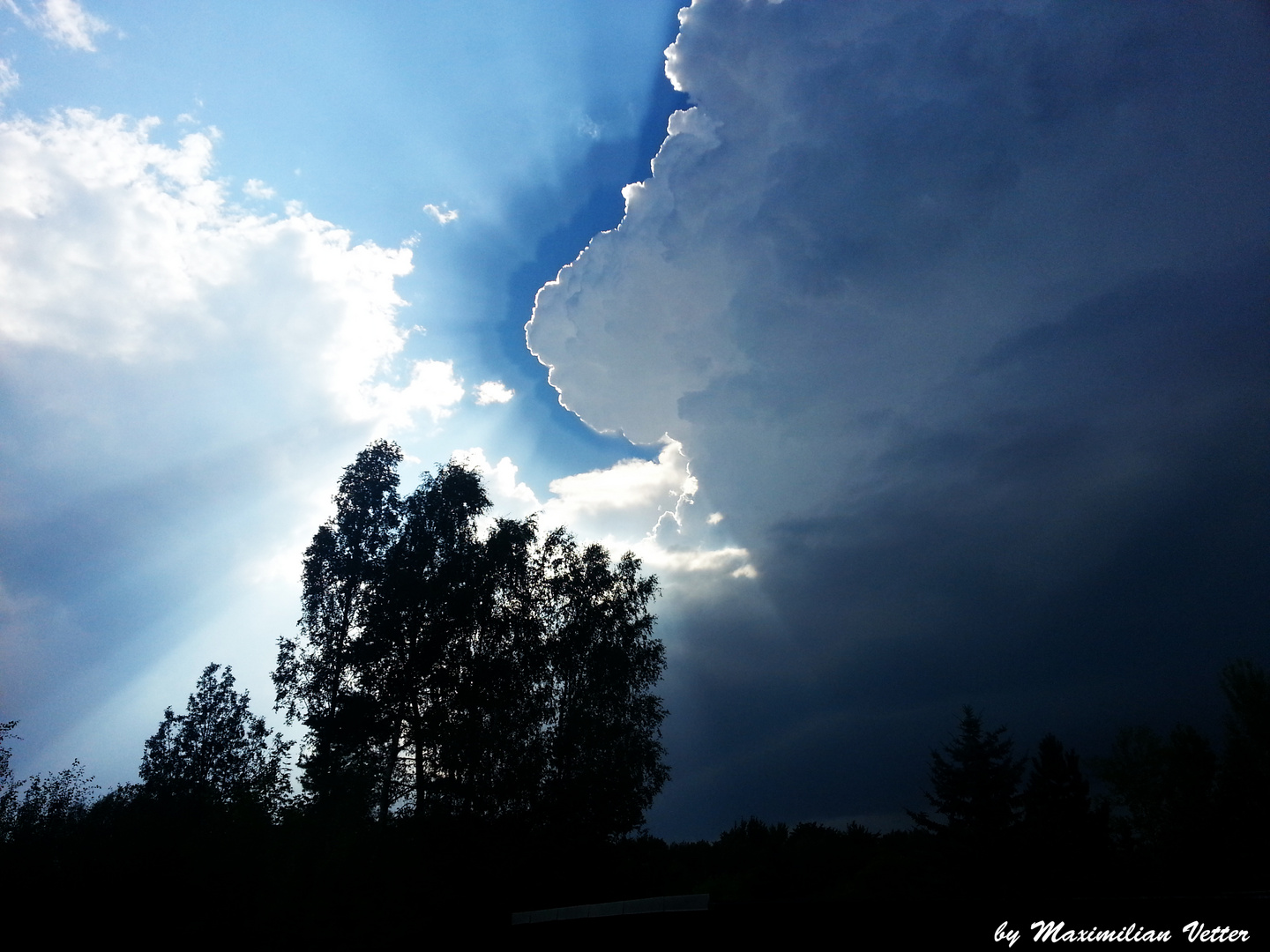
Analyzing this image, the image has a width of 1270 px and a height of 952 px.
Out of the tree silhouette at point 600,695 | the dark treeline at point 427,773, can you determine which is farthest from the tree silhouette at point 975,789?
the tree silhouette at point 600,695

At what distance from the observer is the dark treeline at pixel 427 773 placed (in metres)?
17.3

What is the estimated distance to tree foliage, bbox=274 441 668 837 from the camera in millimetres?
22344

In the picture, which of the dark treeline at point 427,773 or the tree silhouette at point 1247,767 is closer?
the dark treeline at point 427,773

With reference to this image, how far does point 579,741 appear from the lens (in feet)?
79.9

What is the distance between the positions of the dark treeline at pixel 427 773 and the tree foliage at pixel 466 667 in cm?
8

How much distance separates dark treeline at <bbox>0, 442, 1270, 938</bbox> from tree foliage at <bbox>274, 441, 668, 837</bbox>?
0.26 feet

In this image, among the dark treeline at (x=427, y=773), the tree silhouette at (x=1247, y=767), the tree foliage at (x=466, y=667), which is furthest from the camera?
the tree silhouette at (x=1247, y=767)

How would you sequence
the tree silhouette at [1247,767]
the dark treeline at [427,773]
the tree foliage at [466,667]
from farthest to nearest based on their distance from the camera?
the tree silhouette at [1247,767] < the tree foliage at [466,667] < the dark treeline at [427,773]

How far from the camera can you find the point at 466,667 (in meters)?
25.6

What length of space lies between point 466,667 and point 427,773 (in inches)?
159

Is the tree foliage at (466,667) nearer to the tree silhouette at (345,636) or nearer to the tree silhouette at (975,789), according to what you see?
the tree silhouette at (345,636)

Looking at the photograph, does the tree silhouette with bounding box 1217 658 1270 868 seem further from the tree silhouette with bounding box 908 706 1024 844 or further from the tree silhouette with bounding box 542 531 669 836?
the tree silhouette with bounding box 542 531 669 836

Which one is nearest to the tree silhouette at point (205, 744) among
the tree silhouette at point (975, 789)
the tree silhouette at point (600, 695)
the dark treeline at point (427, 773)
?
the dark treeline at point (427, 773)

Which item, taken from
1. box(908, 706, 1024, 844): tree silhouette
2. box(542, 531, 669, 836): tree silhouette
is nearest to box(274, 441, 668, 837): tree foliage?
box(542, 531, 669, 836): tree silhouette
